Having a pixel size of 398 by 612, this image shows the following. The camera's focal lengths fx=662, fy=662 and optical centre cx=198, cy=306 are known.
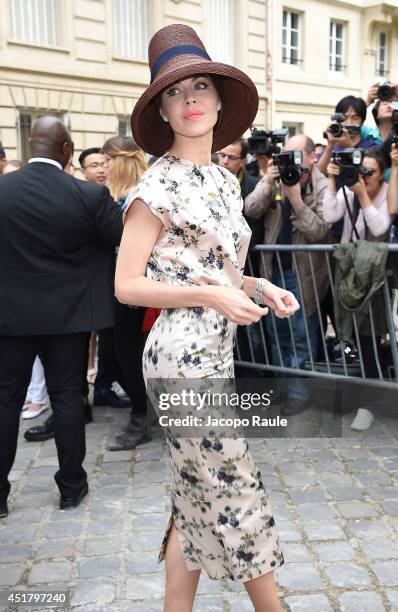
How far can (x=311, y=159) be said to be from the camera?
4.97 m

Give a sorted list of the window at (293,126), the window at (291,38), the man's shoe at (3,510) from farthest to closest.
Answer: the window at (293,126)
the window at (291,38)
the man's shoe at (3,510)

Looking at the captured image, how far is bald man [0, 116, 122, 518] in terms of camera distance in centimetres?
338

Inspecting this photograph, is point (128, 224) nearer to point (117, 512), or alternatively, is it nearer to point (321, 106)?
point (117, 512)

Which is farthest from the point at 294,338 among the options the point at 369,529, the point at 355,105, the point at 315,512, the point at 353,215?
the point at 355,105

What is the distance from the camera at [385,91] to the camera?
5199mm

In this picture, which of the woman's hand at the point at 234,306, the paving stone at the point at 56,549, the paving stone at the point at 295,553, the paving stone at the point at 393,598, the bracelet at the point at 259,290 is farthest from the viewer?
the paving stone at the point at 56,549

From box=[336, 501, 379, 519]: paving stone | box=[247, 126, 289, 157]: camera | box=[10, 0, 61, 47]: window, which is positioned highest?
box=[10, 0, 61, 47]: window

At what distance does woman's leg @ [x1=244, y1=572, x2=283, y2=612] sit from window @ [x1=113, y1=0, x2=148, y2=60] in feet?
52.3

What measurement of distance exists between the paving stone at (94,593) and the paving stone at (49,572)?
0.12 meters

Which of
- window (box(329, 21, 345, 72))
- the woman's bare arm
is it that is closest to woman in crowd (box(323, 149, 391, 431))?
the woman's bare arm

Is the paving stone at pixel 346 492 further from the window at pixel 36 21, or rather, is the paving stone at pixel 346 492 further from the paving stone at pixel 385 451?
the window at pixel 36 21

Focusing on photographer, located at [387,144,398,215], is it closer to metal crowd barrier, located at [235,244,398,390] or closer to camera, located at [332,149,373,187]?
camera, located at [332,149,373,187]

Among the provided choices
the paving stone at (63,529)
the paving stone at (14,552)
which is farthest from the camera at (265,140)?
the paving stone at (14,552)

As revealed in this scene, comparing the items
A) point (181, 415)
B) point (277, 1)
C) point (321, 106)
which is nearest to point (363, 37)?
point (321, 106)
